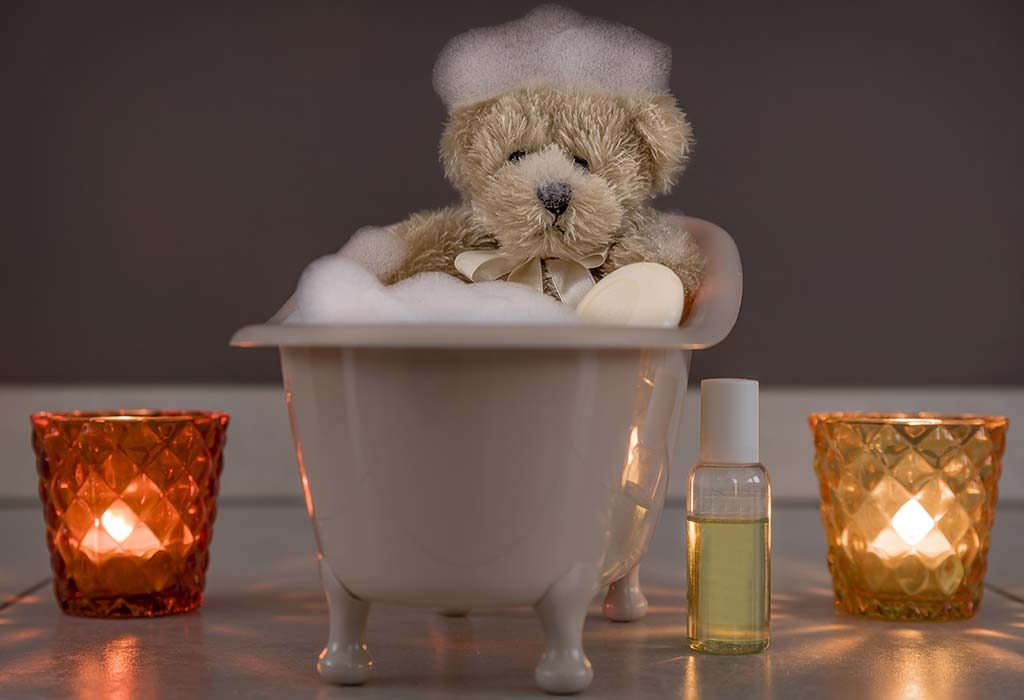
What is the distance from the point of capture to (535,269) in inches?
35.5

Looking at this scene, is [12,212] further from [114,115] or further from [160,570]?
[160,570]

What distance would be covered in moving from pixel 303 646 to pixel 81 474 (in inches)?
9.6

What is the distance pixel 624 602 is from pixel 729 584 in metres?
0.15

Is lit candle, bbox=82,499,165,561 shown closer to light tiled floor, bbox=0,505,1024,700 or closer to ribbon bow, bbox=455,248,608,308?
light tiled floor, bbox=0,505,1024,700

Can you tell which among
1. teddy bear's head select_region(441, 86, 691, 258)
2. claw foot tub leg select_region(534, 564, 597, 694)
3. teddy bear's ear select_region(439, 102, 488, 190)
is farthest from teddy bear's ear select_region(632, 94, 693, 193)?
claw foot tub leg select_region(534, 564, 597, 694)

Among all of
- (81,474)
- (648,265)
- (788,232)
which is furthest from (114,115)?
(648,265)

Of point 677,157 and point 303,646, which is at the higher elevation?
point 677,157

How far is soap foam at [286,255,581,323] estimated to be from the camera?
0.69 meters

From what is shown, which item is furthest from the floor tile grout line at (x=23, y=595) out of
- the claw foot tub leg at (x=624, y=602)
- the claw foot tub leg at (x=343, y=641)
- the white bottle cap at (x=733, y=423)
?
the white bottle cap at (x=733, y=423)

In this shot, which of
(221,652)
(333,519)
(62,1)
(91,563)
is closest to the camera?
(333,519)

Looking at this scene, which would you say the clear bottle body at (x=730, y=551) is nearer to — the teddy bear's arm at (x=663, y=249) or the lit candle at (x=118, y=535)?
the teddy bear's arm at (x=663, y=249)

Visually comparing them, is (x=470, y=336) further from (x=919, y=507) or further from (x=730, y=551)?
(x=919, y=507)

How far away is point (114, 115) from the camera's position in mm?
1645

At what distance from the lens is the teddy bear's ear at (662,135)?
0.90 meters
